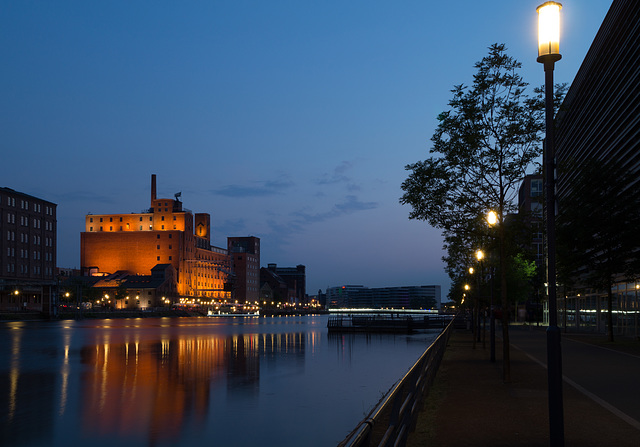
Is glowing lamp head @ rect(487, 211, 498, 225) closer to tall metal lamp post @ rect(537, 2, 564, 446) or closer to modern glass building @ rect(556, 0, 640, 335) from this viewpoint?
tall metal lamp post @ rect(537, 2, 564, 446)

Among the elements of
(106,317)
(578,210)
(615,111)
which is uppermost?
(615,111)

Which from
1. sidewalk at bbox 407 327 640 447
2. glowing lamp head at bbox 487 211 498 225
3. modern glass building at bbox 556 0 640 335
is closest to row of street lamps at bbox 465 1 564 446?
sidewalk at bbox 407 327 640 447

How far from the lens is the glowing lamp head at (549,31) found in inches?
390

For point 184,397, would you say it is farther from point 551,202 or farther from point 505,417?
point 551,202

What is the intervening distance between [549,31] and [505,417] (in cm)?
857

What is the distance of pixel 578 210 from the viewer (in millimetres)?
A: 43125

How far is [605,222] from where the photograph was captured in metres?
41.3

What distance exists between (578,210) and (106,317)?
13600 cm

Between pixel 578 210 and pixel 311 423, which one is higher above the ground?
pixel 578 210

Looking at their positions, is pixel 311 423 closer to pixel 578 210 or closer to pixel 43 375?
pixel 43 375

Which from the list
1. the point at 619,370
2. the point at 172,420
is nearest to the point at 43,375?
the point at 172,420

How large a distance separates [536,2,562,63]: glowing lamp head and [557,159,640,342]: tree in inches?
1280

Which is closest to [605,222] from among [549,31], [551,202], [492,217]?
[492,217]

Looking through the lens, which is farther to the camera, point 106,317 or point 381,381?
point 106,317
